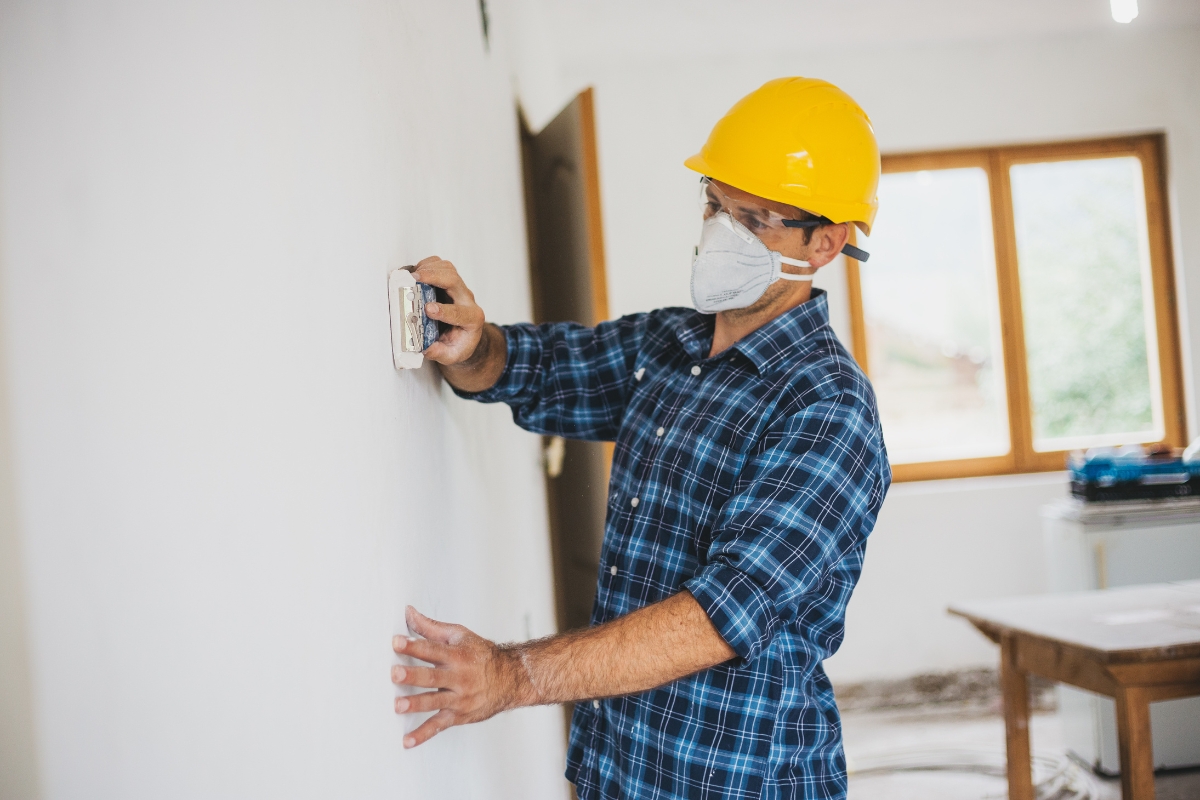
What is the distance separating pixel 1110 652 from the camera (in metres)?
1.97

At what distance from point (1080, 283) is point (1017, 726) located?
2.40 metres

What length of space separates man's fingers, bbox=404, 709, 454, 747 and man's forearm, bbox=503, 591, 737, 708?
7 cm

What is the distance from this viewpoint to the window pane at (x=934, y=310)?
4020mm

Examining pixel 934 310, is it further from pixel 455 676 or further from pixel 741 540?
pixel 455 676

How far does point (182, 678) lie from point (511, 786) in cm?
103

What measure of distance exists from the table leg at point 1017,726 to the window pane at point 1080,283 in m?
1.90

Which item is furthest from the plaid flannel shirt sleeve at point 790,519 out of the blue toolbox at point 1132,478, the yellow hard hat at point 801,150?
the blue toolbox at point 1132,478

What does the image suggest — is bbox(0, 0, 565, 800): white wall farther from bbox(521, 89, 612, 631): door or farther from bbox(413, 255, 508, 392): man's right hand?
bbox(521, 89, 612, 631): door

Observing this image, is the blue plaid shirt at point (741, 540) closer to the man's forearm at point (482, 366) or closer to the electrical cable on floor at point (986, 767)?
the man's forearm at point (482, 366)

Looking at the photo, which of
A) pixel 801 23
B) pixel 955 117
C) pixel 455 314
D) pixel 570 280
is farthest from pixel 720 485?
pixel 955 117

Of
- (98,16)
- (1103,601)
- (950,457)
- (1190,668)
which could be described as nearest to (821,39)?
(950,457)

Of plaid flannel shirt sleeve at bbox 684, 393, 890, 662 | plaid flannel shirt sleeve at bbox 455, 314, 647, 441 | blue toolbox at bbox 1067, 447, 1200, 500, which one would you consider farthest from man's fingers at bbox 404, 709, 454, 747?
blue toolbox at bbox 1067, 447, 1200, 500

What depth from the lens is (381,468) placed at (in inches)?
33.6

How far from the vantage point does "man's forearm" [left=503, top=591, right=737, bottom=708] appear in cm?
93
